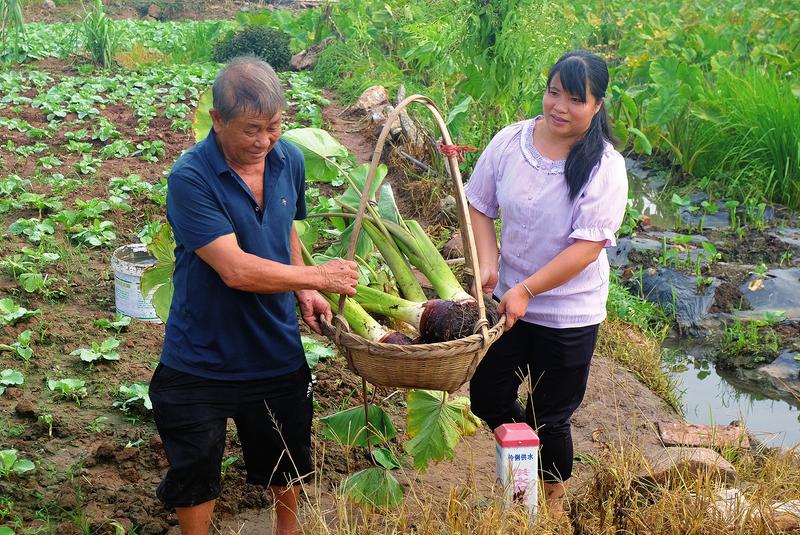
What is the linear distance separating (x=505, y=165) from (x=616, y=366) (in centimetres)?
225

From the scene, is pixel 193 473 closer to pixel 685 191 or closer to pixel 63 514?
pixel 63 514

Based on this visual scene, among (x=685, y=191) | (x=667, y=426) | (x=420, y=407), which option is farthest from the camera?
(x=685, y=191)

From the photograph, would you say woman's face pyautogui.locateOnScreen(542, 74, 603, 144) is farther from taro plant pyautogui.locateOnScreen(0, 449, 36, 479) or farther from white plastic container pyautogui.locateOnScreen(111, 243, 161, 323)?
white plastic container pyautogui.locateOnScreen(111, 243, 161, 323)

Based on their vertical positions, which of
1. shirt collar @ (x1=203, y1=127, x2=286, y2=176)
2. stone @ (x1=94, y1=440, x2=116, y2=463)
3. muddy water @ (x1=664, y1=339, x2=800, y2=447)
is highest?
shirt collar @ (x1=203, y1=127, x2=286, y2=176)

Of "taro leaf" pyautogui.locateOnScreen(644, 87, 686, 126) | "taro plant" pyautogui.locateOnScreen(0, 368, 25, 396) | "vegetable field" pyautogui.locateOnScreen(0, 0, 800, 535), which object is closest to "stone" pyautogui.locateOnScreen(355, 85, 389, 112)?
"vegetable field" pyautogui.locateOnScreen(0, 0, 800, 535)

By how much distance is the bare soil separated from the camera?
3.27 metres

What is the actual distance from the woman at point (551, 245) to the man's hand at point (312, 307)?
0.58 metres

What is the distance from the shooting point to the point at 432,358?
2.55m

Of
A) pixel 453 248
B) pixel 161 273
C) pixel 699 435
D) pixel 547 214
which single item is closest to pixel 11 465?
pixel 161 273

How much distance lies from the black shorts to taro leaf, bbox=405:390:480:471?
0.65 m

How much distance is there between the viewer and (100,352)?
14.0ft

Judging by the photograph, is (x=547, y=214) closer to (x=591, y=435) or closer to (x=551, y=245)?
(x=551, y=245)

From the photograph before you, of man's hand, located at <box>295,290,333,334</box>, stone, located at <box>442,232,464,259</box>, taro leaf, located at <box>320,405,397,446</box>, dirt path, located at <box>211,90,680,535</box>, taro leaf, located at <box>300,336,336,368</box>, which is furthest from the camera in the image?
stone, located at <box>442,232,464,259</box>

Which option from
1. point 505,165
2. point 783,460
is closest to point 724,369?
point 783,460
